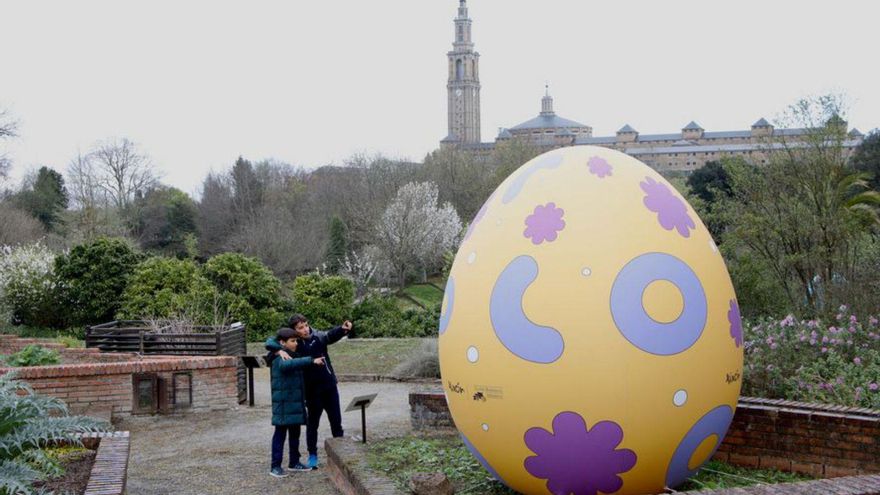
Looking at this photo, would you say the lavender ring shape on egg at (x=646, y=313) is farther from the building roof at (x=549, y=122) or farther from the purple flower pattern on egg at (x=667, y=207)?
the building roof at (x=549, y=122)

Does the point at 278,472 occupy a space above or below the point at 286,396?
below

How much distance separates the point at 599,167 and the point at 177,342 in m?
11.4

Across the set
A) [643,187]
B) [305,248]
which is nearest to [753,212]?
[643,187]

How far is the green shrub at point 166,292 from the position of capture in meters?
27.0

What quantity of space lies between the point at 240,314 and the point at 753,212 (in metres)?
15.5

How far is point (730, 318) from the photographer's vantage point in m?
7.63

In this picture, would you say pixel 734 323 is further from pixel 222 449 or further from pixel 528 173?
pixel 222 449

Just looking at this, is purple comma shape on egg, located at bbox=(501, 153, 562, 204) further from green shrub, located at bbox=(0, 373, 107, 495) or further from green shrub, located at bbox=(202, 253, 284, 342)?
green shrub, located at bbox=(202, 253, 284, 342)

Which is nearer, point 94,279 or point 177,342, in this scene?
point 177,342

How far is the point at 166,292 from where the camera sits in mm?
27453

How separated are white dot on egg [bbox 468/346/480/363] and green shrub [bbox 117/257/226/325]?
65.8 ft

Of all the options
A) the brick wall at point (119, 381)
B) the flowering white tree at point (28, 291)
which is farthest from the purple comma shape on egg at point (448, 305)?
the flowering white tree at point (28, 291)

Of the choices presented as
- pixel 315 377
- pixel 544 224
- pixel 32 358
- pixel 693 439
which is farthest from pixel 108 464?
pixel 32 358

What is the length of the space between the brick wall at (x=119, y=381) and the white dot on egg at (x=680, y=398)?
950 centimetres
